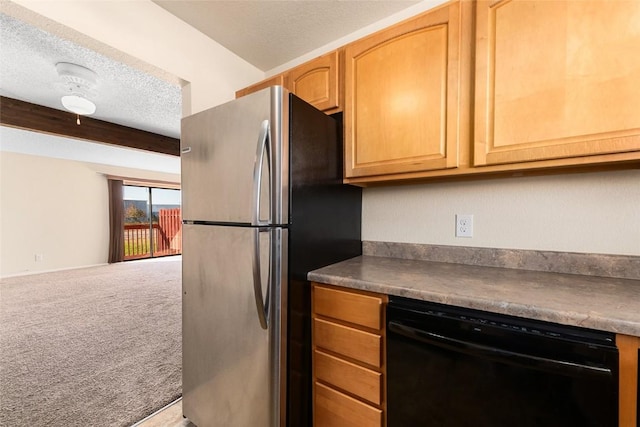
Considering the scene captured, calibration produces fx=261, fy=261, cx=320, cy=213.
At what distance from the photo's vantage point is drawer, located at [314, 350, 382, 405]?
111 centimetres

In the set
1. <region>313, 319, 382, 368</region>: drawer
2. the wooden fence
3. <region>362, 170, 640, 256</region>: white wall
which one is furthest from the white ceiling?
the wooden fence

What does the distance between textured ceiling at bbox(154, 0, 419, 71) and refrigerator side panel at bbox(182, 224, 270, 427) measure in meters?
1.38

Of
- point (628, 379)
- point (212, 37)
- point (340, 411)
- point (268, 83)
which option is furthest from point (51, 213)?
point (628, 379)

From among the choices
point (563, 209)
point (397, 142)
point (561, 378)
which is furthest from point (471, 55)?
point (561, 378)

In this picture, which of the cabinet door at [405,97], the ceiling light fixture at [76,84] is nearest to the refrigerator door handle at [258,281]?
the cabinet door at [405,97]

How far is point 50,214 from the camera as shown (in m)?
5.36

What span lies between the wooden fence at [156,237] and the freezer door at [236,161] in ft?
19.4

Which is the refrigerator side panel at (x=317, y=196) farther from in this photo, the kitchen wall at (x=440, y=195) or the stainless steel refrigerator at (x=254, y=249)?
the kitchen wall at (x=440, y=195)

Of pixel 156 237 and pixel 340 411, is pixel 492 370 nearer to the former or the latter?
pixel 340 411

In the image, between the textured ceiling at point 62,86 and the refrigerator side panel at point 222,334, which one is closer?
the refrigerator side panel at point 222,334

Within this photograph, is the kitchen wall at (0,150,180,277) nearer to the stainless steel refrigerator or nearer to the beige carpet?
the beige carpet

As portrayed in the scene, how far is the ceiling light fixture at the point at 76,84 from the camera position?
2338mm

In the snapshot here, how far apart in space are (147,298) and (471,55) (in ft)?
14.6

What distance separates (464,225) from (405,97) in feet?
2.60
